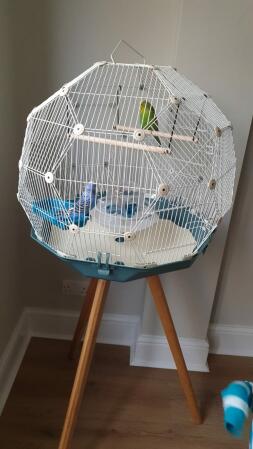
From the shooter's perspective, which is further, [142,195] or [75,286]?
[75,286]

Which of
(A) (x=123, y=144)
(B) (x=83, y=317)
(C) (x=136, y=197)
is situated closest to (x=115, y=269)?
(C) (x=136, y=197)

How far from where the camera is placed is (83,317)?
141 centimetres

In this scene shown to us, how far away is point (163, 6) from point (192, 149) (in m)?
0.47

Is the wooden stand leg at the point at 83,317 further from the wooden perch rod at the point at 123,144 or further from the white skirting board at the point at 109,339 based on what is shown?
the wooden perch rod at the point at 123,144

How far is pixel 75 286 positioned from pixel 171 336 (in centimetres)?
51

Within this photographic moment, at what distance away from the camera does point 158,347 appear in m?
1.57

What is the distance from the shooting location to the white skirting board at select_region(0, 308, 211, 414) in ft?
4.90

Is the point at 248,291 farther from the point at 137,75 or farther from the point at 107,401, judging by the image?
the point at 137,75

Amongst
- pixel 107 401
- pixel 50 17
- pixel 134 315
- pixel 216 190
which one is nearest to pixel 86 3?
pixel 50 17

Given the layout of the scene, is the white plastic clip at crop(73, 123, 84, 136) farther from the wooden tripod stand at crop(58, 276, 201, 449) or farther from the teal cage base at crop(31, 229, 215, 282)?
the wooden tripod stand at crop(58, 276, 201, 449)

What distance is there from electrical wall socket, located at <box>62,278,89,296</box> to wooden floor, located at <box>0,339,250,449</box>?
227mm

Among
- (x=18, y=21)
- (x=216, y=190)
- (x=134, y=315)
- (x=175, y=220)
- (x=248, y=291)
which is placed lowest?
(x=134, y=315)

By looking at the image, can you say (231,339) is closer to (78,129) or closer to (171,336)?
(171,336)

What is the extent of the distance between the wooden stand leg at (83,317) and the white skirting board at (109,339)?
0.14 meters
